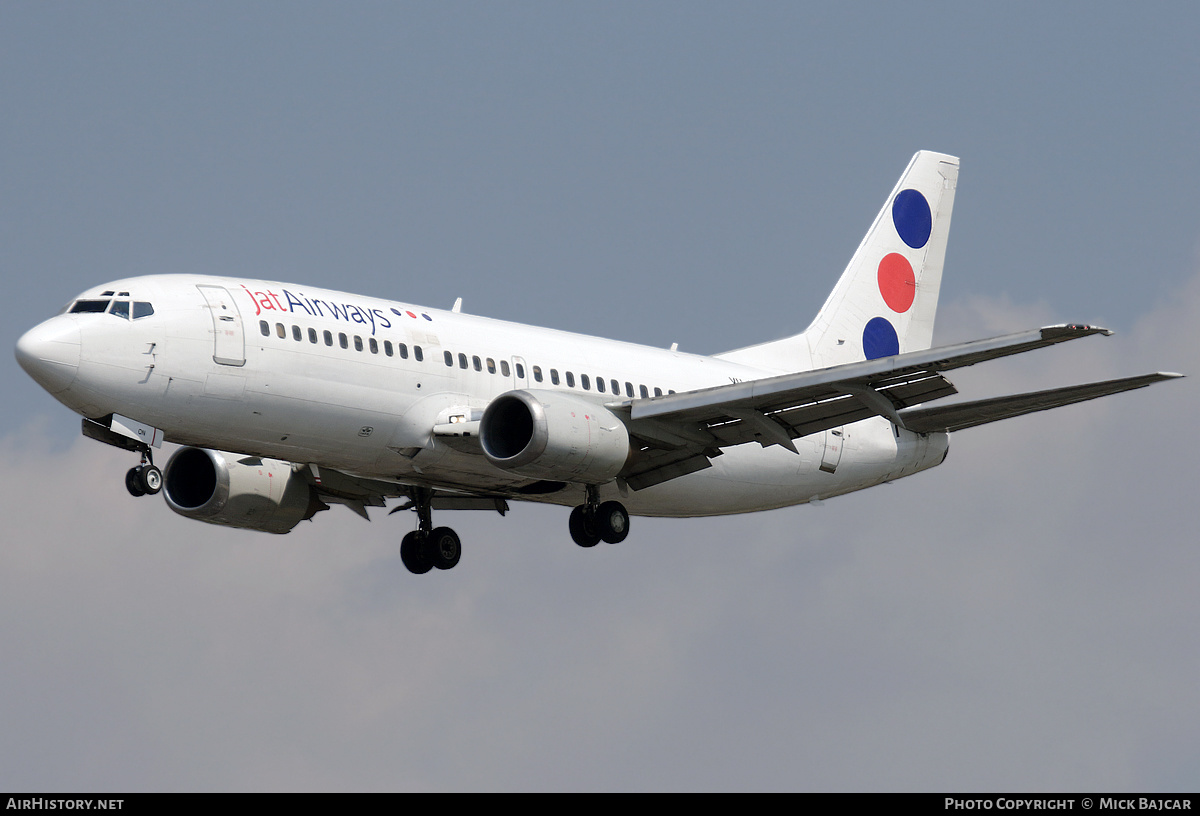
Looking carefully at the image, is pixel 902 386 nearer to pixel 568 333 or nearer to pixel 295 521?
pixel 568 333

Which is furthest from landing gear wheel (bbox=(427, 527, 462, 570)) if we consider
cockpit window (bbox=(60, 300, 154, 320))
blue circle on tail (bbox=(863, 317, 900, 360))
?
blue circle on tail (bbox=(863, 317, 900, 360))

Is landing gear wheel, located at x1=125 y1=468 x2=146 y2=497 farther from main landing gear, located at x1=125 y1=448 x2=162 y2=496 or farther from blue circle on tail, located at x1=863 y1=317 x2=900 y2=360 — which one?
blue circle on tail, located at x1=863 y1=317 x2=900 y2=360

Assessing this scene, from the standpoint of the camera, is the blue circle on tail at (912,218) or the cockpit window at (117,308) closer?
the cockpit window at (117,308)

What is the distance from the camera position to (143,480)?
31734 millimetres

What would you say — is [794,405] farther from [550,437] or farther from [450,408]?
[450,408]

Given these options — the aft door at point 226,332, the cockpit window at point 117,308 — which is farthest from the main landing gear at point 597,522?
the cockpit window at point 117,308

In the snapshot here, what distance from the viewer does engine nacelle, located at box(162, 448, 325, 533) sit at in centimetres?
3884

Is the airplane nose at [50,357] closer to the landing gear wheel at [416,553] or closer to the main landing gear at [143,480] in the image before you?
the main landing gear at [143,480]

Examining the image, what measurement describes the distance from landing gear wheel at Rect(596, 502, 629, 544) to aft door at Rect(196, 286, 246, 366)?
8.53 m

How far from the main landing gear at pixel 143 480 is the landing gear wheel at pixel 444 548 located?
30.8 feet

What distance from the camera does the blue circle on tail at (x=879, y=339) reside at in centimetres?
4622

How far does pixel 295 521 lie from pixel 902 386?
47.2ft
